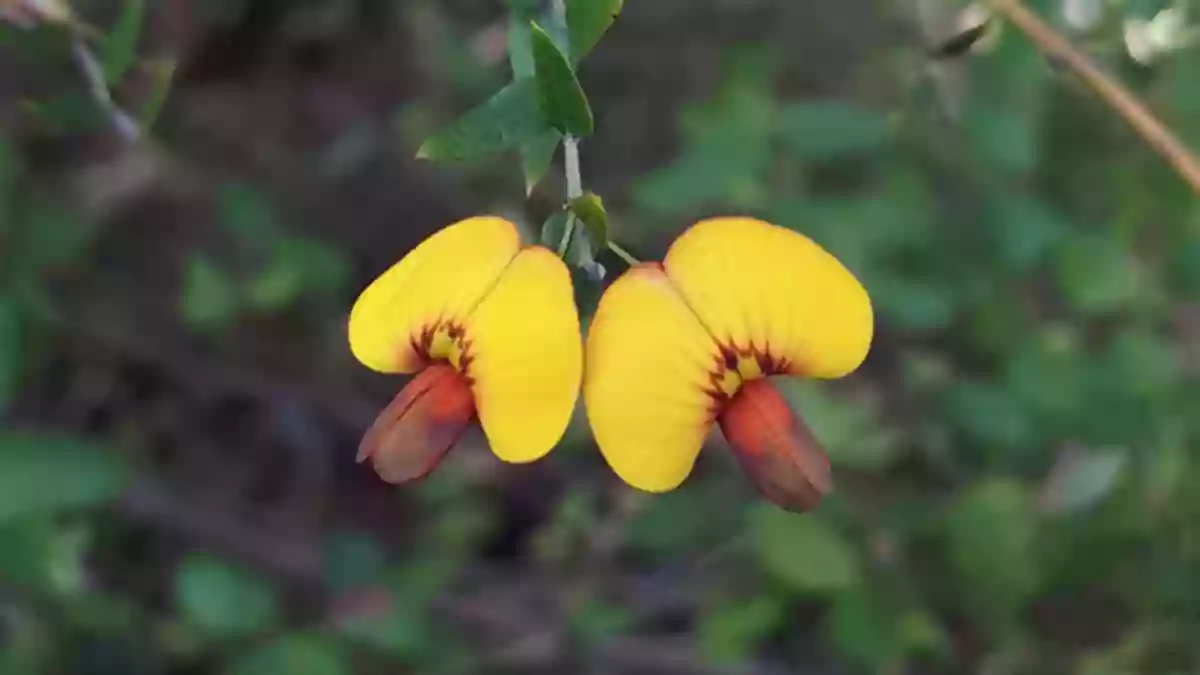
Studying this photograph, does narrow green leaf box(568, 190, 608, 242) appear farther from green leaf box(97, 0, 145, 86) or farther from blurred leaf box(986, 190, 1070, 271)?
blurred leaf box(986, 190, 1070, 271)

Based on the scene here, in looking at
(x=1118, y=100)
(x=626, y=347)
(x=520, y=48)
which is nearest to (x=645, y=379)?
(x=626, y=347)

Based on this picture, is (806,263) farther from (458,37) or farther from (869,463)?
(458,37)

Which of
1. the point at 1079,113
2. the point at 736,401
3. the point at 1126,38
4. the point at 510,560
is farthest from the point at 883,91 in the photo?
the point at 736,401

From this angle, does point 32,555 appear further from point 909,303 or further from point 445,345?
point 909,303

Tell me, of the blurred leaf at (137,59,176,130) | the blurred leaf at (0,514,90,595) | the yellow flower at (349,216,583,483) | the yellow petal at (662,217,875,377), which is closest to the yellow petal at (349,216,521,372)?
the yellow flower at (349,216,583,483)

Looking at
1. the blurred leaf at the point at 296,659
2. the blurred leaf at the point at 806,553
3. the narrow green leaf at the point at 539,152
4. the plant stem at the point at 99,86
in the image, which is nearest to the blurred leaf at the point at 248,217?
the blurred leaf at the point at 296,659


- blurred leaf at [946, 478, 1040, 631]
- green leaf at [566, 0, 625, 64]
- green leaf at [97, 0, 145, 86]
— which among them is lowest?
blurred leaf at [946, 478, 1040, 631]
